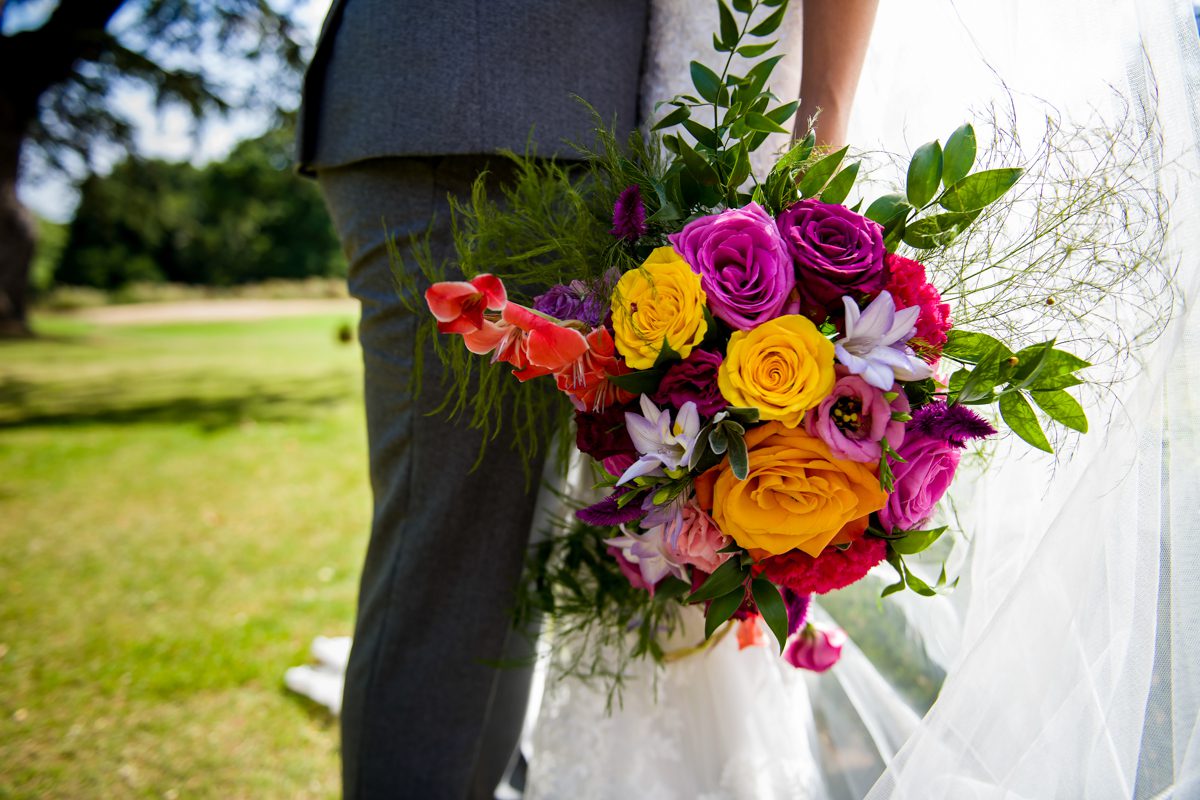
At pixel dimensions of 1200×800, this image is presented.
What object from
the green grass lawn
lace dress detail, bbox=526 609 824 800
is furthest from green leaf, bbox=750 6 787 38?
the green grass lawn

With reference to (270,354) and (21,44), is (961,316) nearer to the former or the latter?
(270,354)

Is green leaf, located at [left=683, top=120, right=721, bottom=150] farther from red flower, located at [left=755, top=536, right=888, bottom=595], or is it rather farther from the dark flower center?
red flower, located at [left=755, top=536, right=888, bottom=595]

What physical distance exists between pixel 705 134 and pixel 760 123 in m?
0.08

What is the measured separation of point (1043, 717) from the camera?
987 mm

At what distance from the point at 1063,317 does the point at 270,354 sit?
37.7ft

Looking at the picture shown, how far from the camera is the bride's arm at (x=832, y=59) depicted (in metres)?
1.11

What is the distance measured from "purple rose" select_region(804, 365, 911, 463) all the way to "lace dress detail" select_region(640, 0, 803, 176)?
0.54 meters

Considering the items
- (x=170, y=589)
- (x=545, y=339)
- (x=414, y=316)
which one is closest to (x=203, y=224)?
(x=170, y=589)

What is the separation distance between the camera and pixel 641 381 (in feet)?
3.04

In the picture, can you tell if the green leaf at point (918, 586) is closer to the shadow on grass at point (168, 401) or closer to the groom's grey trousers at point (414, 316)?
the groom's grey trousers at point (414, 316)

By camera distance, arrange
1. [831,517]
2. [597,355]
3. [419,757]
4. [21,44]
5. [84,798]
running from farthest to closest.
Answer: [21,44] → [84,798] → [419,757] → [597,355] → [831,517]

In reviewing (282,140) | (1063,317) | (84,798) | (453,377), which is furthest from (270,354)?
(1063,317)

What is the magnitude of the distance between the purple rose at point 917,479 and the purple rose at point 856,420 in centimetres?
4

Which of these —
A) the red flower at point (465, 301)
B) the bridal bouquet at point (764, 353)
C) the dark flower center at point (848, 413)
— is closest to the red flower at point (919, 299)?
the bridal bouquet at point (764, 353)
